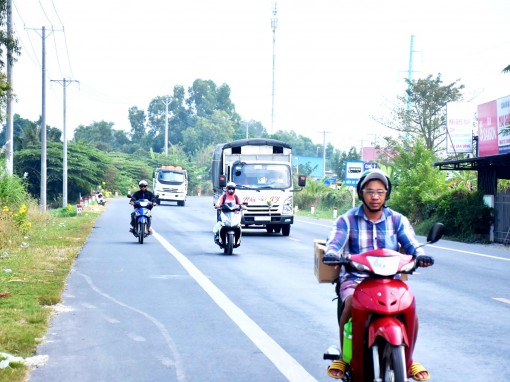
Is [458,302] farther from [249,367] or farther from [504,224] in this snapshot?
[504,224]

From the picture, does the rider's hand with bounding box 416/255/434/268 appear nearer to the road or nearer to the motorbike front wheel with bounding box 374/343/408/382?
the motorbike front wheel with bounding box 374/343/408/382

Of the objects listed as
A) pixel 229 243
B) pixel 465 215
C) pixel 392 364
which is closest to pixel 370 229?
pixel 392 364

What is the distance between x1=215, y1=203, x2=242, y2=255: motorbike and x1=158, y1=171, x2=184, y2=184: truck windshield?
136ft

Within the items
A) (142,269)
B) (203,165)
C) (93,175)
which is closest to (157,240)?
(142,269)

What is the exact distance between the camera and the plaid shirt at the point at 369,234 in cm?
666

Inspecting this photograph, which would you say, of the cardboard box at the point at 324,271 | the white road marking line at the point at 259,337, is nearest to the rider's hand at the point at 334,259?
the cardboard box at the point at 324,271

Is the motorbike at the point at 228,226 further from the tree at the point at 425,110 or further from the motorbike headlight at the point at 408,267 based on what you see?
the tree at the point at 425,110

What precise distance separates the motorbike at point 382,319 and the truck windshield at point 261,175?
23199 mm

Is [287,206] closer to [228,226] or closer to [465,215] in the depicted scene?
[465,215]

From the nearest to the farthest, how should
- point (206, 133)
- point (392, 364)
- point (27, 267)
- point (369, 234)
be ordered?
point (392, 364) → point (369, 234) → point (27, 267) → point (206, 133)

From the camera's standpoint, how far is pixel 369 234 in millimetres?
6672

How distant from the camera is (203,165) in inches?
4550

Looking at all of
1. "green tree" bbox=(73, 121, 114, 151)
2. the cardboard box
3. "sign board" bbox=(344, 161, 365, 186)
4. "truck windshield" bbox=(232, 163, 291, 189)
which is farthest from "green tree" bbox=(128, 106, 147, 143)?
the cardboard box

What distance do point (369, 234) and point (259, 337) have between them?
316cm
